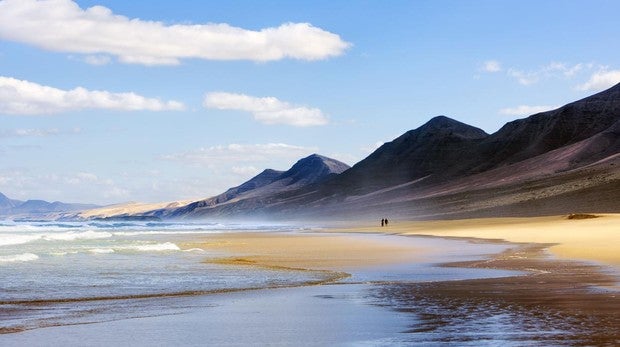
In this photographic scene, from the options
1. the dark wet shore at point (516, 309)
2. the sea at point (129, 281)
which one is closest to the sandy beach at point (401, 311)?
the dark wet shore at point (516, 309)

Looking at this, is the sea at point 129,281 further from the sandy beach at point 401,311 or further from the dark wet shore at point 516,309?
the dark wet shore at point 516,309

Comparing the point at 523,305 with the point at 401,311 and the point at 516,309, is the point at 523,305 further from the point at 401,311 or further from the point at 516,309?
the point at 401,311

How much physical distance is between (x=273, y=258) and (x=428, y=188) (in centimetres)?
16714

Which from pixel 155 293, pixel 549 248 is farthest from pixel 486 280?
pixel 549 248

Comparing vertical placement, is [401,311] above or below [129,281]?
below

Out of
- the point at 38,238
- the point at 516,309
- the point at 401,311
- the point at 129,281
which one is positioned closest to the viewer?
the point at 516,309

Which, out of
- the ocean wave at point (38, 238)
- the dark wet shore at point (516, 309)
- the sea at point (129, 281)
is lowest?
the dark wet shore at point (516, 309)

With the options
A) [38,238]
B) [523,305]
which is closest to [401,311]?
[523,305]

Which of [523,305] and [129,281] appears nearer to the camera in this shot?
[523,305]

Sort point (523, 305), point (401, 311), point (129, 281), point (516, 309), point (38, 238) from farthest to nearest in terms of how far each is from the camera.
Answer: point (38, 238) → point (129, 281) → point (523, 305) → point (401, 311) → point (516, 309)

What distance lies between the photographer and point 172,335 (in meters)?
12.3

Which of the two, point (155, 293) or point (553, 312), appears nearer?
point (553, 312)

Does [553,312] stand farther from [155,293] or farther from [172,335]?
[155,293]

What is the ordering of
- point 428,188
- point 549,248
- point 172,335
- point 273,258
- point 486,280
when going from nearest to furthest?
point 172,335, point 486,280, point 273,258, point 549,248, point 428,188
